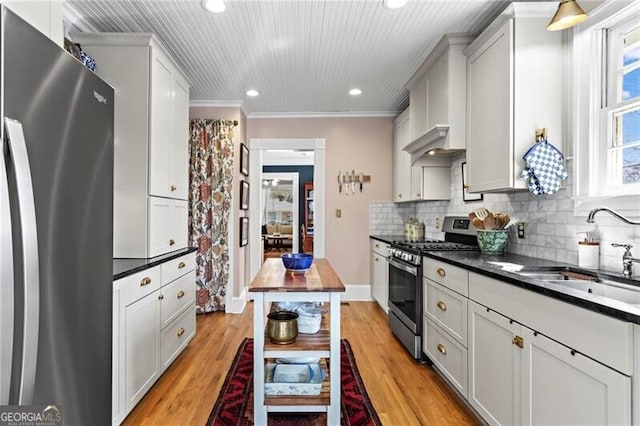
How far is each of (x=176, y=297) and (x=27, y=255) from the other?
5.99 ft

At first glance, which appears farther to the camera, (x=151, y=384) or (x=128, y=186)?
(x=128, y=186)

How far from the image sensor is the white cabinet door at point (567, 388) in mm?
1111

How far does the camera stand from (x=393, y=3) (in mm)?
2305

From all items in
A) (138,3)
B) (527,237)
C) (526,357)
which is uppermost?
(138,3)

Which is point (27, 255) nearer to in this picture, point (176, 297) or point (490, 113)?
point (176, 297)

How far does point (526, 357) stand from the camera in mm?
1549

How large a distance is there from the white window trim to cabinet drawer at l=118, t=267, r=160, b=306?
101 inches

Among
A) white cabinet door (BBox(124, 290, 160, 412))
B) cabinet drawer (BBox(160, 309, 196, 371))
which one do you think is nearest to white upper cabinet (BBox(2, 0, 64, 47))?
white cabinet door (BBox(124, 290, 160, 412))

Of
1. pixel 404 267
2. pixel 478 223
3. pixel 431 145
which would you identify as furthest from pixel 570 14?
pixel 404 267

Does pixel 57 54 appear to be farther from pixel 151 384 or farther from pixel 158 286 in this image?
pixel 151 384

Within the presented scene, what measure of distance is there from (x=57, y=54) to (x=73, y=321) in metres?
0.90

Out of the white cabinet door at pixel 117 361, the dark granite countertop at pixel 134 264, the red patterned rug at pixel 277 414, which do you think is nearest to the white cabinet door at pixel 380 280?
the red patterned rug at pixel 277 414

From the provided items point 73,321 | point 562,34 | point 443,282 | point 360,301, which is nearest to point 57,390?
point 73,321

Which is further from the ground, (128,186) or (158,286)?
(128,186)
